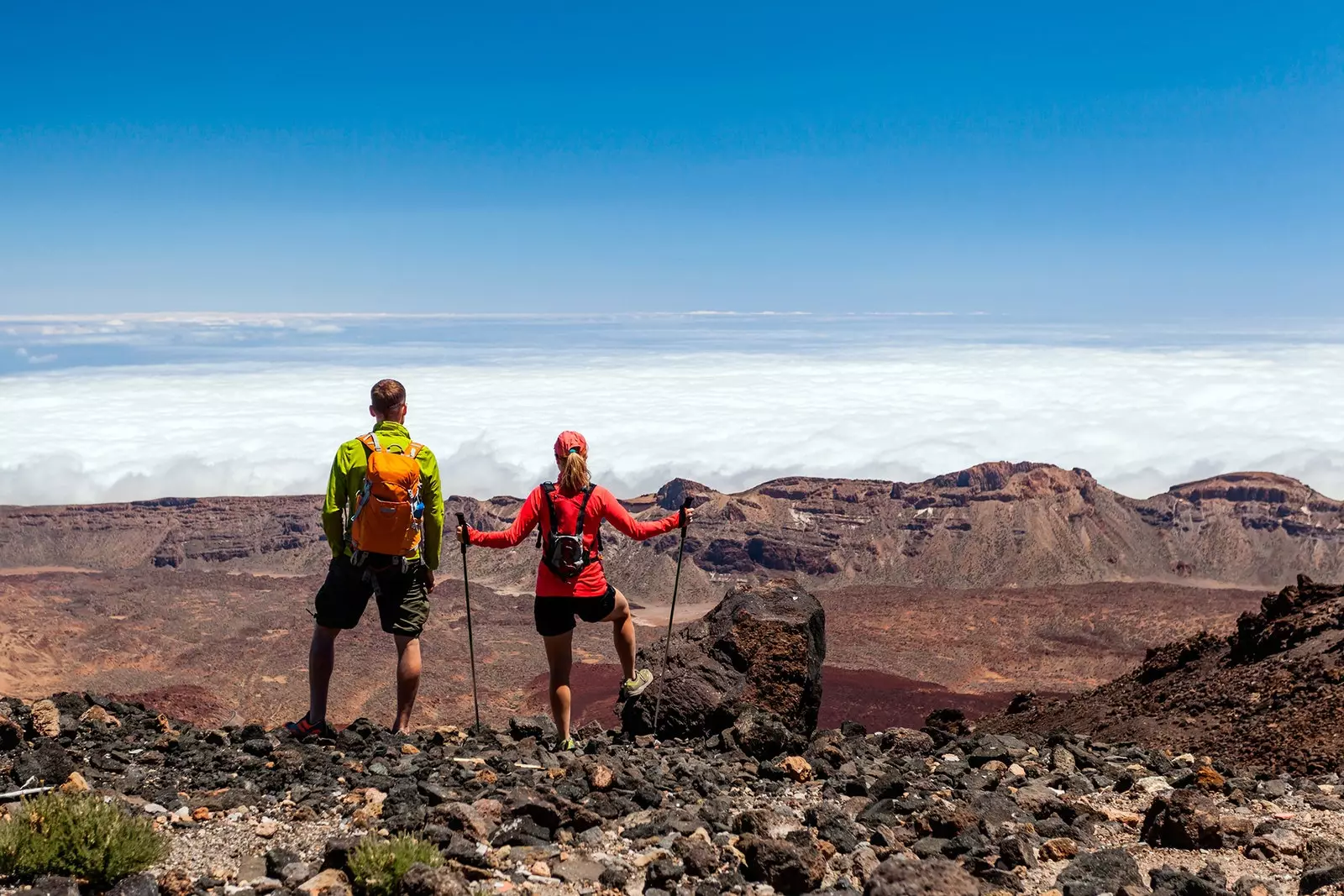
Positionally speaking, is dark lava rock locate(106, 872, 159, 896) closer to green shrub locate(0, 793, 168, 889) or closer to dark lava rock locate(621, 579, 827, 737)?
green shrub locate(0, 793, 168, 889)

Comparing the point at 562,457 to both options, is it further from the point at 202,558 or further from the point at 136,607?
the point at 202,558

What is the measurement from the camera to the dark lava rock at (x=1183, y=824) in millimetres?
6535

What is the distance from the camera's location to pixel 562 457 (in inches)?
325

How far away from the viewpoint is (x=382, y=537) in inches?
322

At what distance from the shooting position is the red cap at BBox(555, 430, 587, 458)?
819 cm

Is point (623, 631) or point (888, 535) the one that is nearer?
point (623, 631)

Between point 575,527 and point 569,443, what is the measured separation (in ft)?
1.95

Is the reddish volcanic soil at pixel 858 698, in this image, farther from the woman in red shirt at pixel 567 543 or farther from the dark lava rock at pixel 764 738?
the woman in red shirt at pixel 567 543

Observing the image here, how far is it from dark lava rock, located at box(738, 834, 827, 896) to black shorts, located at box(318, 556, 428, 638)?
→ 134 inches

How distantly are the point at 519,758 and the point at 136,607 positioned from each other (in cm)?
7768

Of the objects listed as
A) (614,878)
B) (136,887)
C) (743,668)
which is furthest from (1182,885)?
(743,668)

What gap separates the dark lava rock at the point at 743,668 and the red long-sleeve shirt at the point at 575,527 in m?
1.76

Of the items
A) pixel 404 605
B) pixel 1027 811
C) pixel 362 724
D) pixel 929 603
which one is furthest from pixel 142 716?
pixel 929 603

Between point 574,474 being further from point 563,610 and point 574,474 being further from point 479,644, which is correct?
point 479,644
